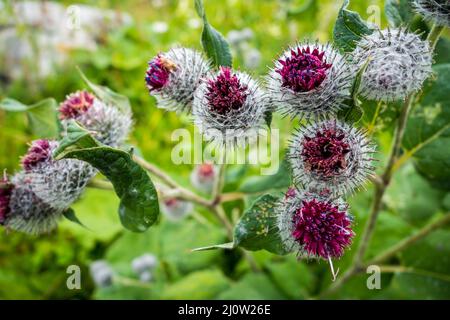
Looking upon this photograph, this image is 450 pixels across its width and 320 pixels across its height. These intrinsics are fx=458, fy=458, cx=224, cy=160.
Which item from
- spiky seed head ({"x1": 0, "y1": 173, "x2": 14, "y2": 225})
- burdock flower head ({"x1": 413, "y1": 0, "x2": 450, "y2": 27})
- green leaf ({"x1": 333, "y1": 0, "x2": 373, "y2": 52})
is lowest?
spiky seed head ({"x1": 0, "y1": 173, "x2": 14, "y2": 225})

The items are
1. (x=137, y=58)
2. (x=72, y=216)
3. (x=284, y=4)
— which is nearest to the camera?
(x=72, y=216)

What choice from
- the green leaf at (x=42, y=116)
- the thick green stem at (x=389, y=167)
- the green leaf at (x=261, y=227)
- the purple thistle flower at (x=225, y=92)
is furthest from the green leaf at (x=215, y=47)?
the green leaf at (x=42, y=116)

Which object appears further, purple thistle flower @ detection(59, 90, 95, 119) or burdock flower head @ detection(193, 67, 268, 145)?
purple thistle flower @ detection(59, 90, 95, 119)

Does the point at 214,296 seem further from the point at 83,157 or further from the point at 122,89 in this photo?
the point at 122,89

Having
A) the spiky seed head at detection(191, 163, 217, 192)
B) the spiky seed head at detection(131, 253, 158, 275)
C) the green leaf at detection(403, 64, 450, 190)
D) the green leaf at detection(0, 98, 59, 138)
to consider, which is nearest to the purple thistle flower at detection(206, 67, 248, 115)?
the green leaf at detection(0, 98, 59, 138)

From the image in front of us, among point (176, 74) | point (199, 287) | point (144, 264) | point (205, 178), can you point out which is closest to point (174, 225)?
point (144, 264)

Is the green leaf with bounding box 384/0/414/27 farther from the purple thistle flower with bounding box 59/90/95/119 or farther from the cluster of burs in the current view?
the purple thistle flower with bounding box 59/90/95/119

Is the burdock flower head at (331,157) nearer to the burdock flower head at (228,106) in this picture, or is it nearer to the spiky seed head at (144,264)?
the burdock flower head at (228,106)

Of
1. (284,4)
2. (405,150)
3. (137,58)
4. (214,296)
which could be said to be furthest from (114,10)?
(405,150)
